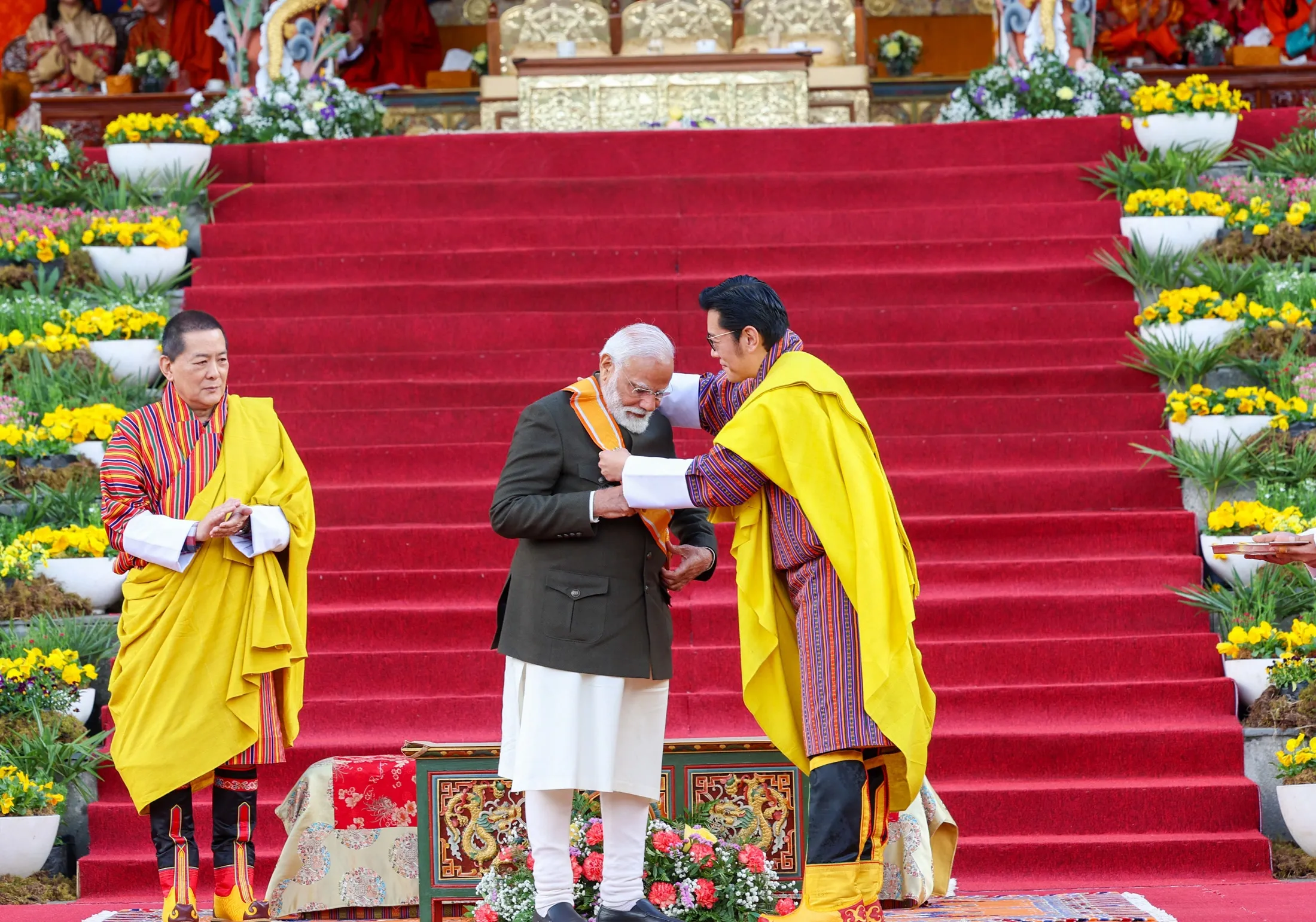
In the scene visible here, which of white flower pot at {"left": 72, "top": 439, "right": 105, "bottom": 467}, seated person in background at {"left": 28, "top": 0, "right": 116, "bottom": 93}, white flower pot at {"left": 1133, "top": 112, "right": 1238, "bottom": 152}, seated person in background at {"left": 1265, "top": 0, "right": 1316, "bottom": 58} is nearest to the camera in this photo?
white flower pot at {"left": 72, "top": 439, "right": 105, "bottom": 467}

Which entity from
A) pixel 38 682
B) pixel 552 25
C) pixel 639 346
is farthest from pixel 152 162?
pixel 639 346

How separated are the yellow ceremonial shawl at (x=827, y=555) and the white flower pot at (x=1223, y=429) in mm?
3638

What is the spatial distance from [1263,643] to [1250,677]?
15cm

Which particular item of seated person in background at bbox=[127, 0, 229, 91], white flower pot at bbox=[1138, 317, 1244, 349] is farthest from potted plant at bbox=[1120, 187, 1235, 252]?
seated person in background at bbox=[127, 0, 229, 91]

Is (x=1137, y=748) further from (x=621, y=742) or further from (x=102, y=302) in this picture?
(x=102, y=302)

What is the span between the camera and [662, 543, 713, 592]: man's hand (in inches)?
203

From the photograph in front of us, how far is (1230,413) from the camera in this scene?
326 inches

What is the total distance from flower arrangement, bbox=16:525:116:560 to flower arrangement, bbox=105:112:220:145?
387cm

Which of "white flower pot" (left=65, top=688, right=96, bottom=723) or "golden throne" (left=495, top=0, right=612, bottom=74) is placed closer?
"white flower pot" (left=65, top=688, right=96, bottom=723)

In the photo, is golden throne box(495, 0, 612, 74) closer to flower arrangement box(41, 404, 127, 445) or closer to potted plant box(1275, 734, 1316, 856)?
flower arrangement box(41, 404, 127, 445)

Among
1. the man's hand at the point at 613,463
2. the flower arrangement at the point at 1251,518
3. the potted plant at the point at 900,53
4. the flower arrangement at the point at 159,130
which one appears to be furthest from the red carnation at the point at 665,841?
the potted plant at the point at 900,53

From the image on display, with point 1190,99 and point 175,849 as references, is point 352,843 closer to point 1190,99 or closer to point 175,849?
point 175,849

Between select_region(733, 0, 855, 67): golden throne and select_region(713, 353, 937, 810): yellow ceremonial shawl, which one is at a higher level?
select_region(733, 0, 855, 67): golden throne

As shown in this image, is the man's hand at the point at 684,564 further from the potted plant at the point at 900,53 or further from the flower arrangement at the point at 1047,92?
the potted plant at the point at 900,53
